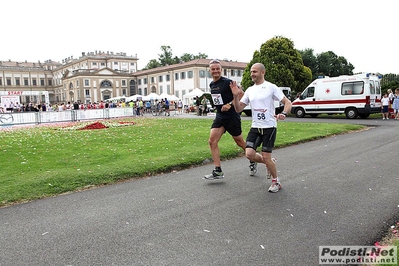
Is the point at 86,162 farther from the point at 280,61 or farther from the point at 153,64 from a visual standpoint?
the point at 153,64

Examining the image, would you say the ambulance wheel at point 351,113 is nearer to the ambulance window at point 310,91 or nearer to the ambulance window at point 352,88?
Answer: the ambulance window at point 352,88

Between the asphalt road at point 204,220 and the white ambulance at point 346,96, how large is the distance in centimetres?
1668

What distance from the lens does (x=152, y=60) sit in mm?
99312

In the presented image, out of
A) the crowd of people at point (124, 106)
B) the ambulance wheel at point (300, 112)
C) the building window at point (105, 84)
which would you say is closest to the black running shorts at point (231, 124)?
the ambulance wheel at point (300, 112)

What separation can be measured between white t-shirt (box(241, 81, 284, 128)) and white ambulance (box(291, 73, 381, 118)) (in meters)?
18.8

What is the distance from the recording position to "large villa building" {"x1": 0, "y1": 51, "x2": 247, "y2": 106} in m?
67.3

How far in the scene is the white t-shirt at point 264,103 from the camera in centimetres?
539

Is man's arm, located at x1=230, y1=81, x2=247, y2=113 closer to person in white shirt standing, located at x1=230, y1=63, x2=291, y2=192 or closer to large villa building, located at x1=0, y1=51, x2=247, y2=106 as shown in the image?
person in white shirt standing, located at x1=230, y1=63, x2=291, y2=192

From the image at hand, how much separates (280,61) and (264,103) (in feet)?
110

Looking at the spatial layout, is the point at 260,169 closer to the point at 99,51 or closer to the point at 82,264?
the point at 82,264

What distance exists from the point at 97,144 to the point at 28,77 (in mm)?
123416

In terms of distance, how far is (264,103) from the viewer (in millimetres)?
5398

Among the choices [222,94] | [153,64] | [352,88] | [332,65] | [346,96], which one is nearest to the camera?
[222,94]

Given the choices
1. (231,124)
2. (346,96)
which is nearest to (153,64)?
(346,96)
